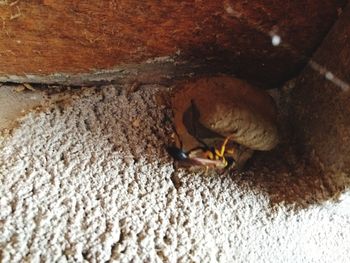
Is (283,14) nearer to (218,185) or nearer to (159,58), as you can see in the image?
→ (159,58)

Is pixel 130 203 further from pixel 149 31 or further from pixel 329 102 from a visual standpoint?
pixel 329 102

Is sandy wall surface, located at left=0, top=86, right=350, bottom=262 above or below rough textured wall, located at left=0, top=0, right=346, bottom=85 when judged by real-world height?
below

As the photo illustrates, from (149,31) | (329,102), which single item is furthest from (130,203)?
(329,102)

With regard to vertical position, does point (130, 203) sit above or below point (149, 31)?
below

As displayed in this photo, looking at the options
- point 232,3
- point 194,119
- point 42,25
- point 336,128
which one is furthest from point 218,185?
point 42,25
